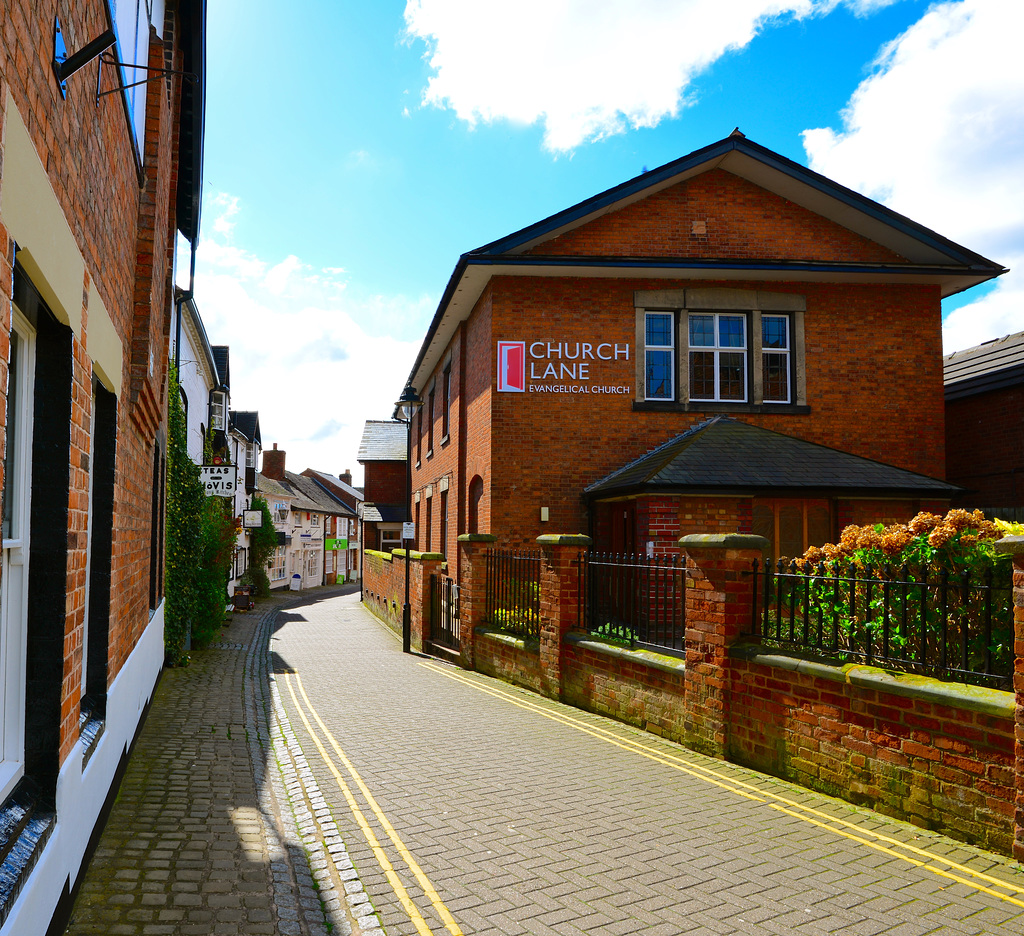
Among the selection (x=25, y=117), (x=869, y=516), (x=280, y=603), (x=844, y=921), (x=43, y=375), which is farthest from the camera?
(x=280, y=603)

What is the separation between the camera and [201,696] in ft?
34.2

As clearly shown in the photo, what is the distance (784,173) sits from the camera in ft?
49.6

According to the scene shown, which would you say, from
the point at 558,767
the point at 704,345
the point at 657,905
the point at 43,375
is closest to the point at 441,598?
the point at 704,345

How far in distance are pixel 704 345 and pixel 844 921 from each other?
12.6 metres

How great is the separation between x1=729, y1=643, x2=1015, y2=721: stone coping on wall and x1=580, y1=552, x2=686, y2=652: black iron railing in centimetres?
123

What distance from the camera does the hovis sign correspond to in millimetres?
14922

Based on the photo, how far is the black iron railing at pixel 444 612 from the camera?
46.1 feet

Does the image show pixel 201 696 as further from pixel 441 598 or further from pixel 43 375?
pixel 43 375

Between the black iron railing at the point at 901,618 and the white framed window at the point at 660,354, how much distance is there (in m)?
8.70

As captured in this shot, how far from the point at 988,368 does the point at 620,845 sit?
15315 millimetres

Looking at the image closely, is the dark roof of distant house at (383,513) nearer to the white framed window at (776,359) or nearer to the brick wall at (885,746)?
the white framed window at (776,359)

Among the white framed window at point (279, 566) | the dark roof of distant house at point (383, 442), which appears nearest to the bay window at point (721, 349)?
the dark roof of distant house at point (383, 442)

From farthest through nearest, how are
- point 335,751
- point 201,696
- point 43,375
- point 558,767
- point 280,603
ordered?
point 280,603 < point 201,696 < point 335,751 < point 558,767 < point 43,375

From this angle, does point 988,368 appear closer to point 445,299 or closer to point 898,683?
point 445,299
